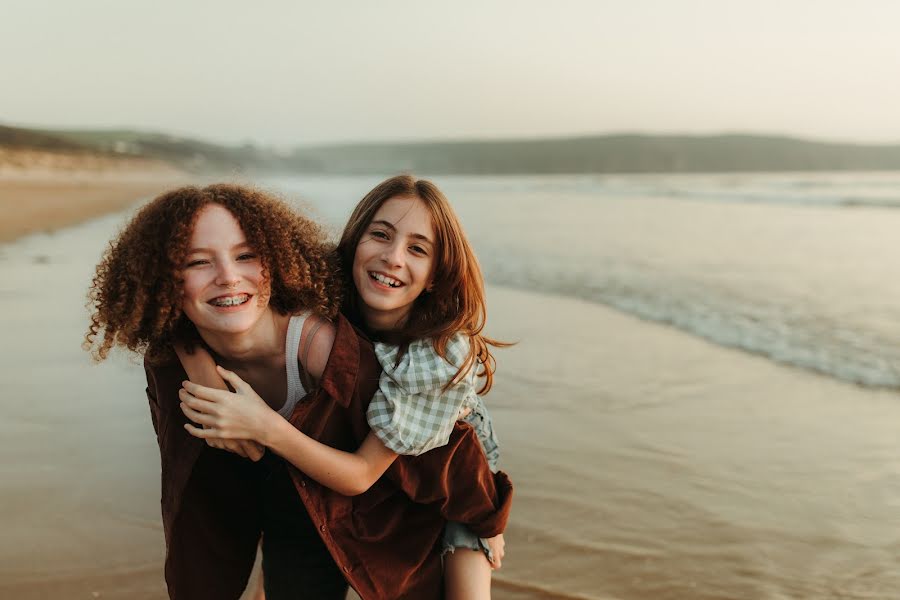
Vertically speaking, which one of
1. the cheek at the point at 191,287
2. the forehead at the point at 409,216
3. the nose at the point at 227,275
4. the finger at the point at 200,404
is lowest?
the finger at the point at 200,404

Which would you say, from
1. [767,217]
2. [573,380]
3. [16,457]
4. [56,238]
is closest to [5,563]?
[16,457]

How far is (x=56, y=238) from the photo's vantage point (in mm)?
11406

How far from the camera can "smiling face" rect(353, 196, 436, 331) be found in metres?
2.52

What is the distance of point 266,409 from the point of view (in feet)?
6.85

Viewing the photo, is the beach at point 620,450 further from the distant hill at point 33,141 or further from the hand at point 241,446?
the distant hill at point 33,141

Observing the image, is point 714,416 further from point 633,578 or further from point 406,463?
point 406,463

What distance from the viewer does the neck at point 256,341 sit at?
233cm

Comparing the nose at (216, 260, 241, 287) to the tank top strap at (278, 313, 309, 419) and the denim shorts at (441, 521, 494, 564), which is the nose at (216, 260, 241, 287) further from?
the denim shorts at (441, 521, 494, 564)

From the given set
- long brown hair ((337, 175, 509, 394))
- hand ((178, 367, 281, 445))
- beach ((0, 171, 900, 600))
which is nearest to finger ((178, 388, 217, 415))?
hand ((178, 367, 281, 445))

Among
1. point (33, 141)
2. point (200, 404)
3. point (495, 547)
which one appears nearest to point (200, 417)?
point (200, 404)

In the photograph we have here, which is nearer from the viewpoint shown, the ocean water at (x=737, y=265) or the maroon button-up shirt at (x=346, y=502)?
the maroon button-up shirt at (x=346, y=502)

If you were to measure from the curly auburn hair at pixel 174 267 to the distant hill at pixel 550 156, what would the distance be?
36.8 metres

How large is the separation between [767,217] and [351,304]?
644 inches

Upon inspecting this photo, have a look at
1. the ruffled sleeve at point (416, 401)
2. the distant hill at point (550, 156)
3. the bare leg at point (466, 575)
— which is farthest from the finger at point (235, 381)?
the distant hill at point (550, 156)
